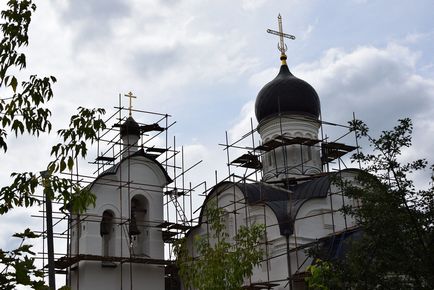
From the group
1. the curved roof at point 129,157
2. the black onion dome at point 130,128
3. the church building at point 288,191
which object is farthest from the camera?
the black onion dome at point 130,128

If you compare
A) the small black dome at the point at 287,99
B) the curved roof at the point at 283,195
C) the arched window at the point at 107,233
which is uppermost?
the small black dome at the point at 287,99

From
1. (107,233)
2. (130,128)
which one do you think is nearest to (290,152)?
(130,128)

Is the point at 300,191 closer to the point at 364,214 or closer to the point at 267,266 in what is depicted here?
the point at 267,266

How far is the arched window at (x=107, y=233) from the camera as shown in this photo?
19.6 metres

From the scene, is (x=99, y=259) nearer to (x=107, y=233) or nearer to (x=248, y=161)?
(x=107, y=233)

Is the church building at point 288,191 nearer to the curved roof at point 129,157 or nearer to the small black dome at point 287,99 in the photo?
the small black dome at point 287,99

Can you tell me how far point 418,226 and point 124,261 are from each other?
11678 millimetres

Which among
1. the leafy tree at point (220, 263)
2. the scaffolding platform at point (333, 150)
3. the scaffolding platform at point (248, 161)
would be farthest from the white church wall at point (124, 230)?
the scaffolding platform at point (333, 150)

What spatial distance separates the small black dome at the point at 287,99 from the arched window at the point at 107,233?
22.3 feet

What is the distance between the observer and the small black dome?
2342cm

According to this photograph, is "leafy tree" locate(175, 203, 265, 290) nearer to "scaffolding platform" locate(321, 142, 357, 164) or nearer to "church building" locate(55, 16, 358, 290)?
"church building" locate(55, 16, 358, 290)

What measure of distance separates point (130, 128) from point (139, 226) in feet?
10.1

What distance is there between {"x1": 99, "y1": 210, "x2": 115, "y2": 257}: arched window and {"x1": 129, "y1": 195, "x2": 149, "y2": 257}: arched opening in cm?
54

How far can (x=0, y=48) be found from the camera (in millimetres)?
5480
